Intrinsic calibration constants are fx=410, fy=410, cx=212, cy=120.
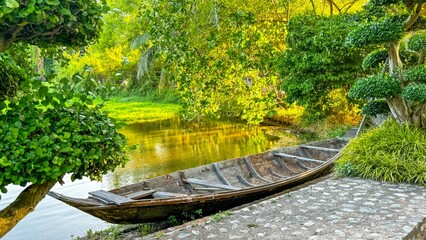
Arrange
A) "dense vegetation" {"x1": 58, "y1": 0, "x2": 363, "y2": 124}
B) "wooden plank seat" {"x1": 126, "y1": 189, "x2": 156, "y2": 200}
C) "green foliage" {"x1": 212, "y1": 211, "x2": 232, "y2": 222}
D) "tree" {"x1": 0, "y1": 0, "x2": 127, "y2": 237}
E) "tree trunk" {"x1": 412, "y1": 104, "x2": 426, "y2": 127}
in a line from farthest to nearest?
1. "tree trunk" {"x1": 412, "y1": 104, "x2": 426, "y2": 127}
2. "wooden plank seat" {"x1": 126, "y1": 189, "x2": 156, "y2": 200}
3. "dense vegetation" {"x1": 58, "y1": 0, "x2": 363, "y2": 124}
4. "green foliage" {"x1": 212, "y1": 211, "x2": 232, "y2": 222}
5. "tree" {"x1": 0, "y1": 0, "x2": 127, "y2": 237}

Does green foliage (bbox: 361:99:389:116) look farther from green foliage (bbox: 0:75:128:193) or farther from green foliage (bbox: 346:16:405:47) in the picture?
green foliage (bbox: 0:75:128:193)

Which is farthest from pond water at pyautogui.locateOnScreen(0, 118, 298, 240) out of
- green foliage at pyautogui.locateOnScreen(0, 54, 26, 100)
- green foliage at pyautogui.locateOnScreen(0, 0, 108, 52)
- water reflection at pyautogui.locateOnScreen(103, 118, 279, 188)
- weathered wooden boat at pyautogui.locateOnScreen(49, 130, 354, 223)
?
green foliage at pyautogui.locateOnScreen(0, 0, 108, 52)

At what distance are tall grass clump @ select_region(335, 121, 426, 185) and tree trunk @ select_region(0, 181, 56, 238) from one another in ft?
16.2

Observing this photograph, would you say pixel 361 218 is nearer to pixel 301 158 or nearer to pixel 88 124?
pixel 88 124

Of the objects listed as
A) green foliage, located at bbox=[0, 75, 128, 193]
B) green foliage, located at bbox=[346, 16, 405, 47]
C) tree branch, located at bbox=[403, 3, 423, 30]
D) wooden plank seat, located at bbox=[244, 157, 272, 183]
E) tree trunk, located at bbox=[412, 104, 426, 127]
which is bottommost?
wooden plank seat, located at bbox=[244, 157, 272, 183]

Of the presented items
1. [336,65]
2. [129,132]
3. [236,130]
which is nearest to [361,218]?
[336,65]

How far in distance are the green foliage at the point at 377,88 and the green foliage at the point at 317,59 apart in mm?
3929

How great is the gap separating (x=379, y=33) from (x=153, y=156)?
7690mm

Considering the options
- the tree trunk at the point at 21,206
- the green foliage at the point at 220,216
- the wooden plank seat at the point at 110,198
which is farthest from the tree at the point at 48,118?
the wooden plank seat at the point at 110,198

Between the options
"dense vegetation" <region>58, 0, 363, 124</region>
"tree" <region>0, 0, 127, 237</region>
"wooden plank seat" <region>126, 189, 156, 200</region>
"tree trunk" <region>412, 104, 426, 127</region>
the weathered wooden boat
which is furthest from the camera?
"tree trunk" <region>412, 104, 426, 127</region>

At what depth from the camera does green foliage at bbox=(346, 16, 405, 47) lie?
647 cm

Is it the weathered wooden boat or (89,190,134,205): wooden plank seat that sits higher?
(89,190,134,205): wooden plank seat

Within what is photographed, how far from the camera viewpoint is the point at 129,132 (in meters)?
17.3

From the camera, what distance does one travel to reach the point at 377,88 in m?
6.50
